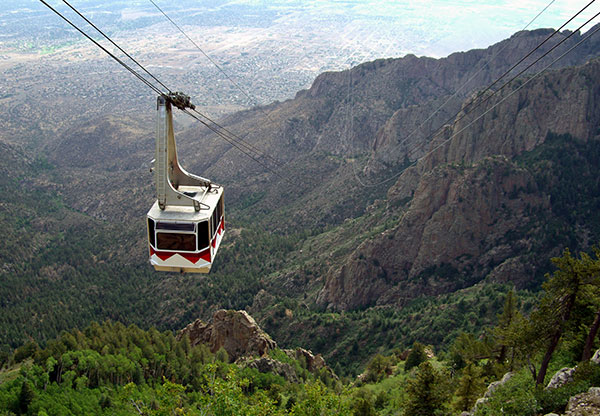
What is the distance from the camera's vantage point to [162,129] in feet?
77.2

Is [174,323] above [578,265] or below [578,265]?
below

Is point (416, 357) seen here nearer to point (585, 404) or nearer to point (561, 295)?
point (561, 295)

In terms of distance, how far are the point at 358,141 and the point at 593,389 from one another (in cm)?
12854

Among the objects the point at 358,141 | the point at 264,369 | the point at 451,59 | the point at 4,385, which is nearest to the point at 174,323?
the point at 264,369

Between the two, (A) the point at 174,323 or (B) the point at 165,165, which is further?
(A) the point at 174,323

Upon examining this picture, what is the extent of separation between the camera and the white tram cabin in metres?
23.6

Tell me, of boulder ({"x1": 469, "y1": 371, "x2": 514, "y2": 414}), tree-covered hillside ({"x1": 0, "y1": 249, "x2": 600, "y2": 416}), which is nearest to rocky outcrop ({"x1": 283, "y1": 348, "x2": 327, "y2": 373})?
tree-covered hillside ({"x1": 0, "y1": 249, "x2": 600, "y2": 416})

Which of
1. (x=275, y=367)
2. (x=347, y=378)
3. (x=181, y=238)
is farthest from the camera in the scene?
(x=347, y=378)

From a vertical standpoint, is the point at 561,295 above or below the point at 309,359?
above

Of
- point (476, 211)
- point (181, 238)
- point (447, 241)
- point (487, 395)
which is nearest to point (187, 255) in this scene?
point (181, 238)

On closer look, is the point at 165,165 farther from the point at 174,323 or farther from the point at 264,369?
the point at 174,323

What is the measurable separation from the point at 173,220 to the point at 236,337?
4094 centimetres

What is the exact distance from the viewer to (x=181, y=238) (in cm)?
2372

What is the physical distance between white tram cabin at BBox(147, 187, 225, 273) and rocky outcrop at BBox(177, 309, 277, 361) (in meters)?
37.6
